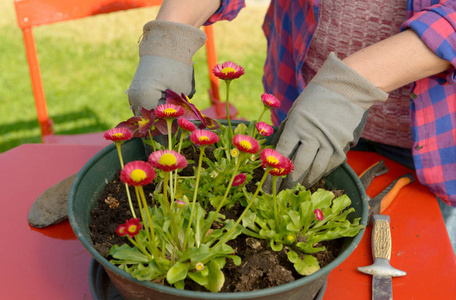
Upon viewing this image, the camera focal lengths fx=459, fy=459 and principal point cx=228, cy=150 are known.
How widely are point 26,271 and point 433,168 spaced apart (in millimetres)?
1005

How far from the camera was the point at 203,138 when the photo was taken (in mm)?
750

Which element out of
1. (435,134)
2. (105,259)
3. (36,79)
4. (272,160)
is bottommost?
(36,79)

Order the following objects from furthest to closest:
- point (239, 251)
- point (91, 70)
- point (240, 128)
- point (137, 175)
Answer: point (91, 70)
point (240, 128)
point (239, 251)
point (137, 175)

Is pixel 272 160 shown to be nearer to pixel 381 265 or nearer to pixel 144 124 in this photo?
pixel 144 124

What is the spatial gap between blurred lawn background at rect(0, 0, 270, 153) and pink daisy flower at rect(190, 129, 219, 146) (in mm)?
2497

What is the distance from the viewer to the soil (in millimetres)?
760

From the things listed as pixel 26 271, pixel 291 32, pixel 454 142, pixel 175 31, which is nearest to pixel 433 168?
pixel 454 142

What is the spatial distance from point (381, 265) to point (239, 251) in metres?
0.33

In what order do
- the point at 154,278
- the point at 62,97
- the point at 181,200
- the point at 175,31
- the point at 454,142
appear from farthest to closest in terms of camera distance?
the point at 62,97, the point at 454,142, the point at 175,31, the point at 181,200, the point at 154,278

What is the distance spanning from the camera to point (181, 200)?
864 mm

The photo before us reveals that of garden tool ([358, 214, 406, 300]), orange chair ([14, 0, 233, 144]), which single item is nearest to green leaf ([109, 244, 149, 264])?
garden tool ([358, 214, 406, 300])

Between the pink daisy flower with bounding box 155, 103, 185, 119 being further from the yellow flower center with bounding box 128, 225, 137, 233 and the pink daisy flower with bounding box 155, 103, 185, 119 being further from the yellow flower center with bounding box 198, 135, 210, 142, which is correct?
the yellow flower center with bounding box 128, 225, 137, 233

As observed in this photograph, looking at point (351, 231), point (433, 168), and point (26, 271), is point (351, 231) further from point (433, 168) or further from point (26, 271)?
point (26, 271)

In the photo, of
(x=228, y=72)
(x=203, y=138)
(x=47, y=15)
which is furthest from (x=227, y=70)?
(x=47, y=15)
